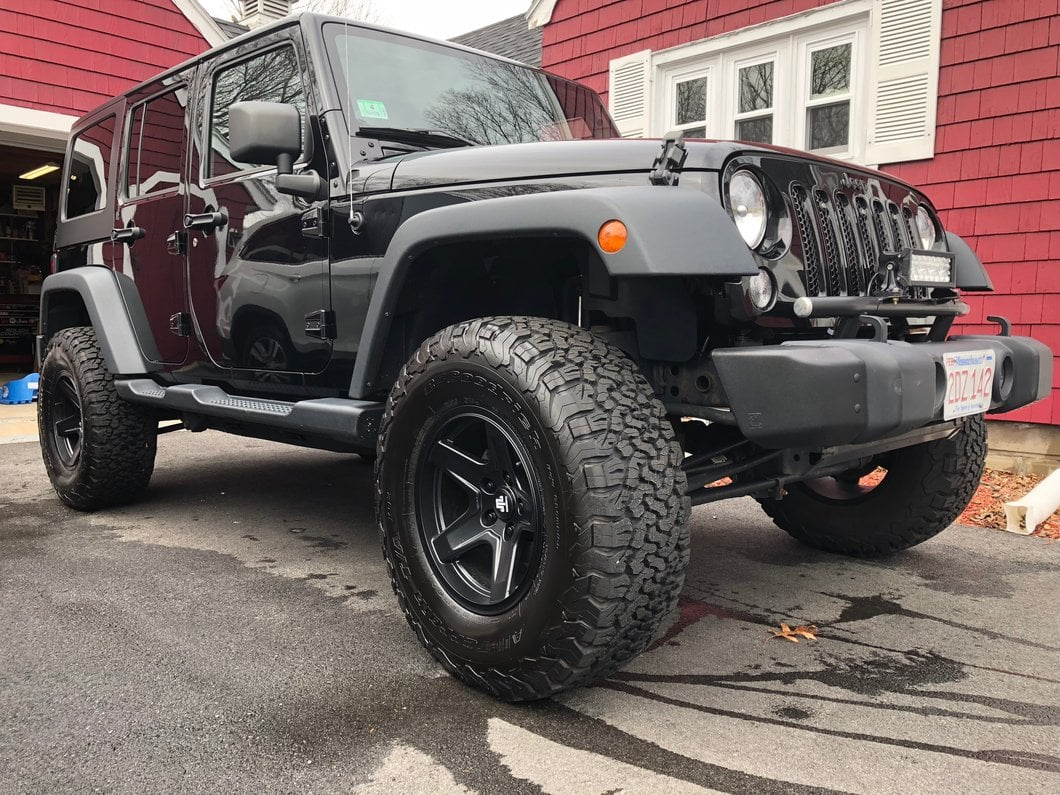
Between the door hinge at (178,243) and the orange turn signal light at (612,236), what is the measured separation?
229 cm

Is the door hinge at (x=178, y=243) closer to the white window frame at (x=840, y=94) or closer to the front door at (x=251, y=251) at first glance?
the front door at (x=251, y=251)

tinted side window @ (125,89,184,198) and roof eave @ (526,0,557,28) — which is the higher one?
roof eave @ (526,0,557,28)

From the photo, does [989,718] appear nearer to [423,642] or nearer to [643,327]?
[643,327]

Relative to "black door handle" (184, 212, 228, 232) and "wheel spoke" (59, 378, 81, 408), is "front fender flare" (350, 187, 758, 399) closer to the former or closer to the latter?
"black door handle" (184, 212, 228, 232)

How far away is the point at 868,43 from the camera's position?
6750 millimetres

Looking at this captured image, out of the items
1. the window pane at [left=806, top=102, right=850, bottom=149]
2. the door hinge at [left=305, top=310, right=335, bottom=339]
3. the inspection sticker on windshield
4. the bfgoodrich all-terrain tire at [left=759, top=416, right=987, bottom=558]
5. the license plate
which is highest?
the window pane at [left=806, top=102, right=850, bottom=149]

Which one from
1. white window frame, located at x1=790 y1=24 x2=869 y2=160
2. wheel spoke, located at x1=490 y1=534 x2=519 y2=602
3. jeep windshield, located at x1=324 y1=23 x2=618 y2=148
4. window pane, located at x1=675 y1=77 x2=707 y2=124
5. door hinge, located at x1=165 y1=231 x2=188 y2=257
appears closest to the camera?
wheel spoke, located at x1=490 y1=534 x2=519 y2=602

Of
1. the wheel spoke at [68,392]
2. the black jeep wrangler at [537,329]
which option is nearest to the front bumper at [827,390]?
the black jeep wrangler at [537,329]

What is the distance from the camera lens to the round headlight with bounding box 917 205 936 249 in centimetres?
294

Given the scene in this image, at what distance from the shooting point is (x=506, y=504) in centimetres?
231

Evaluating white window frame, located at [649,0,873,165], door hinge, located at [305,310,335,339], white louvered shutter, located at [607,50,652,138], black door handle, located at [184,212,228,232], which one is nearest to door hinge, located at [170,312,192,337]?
black door handle, located at [184,212,228,232]

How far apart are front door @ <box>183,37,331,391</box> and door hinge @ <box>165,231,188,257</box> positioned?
0.02 m

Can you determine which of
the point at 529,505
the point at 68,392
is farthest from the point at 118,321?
the point at 529,505

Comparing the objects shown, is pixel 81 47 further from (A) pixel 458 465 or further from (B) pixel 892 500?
(B) pixel 892 500
